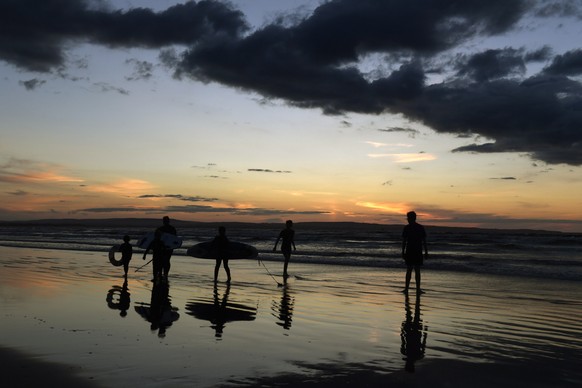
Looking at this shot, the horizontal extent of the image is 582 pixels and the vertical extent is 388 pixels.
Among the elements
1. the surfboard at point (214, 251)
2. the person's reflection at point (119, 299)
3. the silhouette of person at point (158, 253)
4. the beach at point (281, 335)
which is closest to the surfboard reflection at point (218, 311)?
the beach at point (281, 335)

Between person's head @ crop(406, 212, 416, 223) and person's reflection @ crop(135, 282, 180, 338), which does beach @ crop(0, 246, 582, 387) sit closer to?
person's reflection @ crop(135, 282, 180, 338)

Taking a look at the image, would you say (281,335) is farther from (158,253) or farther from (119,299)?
(158,253)

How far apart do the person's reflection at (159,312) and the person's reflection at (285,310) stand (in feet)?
6.86

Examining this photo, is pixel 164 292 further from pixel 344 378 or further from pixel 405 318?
pixel 344 378

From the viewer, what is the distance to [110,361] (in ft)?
23.4

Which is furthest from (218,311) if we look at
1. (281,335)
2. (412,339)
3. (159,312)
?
(412,339)

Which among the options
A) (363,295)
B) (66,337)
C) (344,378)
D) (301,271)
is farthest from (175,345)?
(301,271)

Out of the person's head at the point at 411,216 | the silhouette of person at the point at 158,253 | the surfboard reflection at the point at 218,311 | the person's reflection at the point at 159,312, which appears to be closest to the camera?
the person's reflection at the point at 159,312

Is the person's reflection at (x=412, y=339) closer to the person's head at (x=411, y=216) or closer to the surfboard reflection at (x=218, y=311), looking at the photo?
the surfboard reflection at (x=218, y=311)

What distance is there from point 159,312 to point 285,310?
8.94 ft

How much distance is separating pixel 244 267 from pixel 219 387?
1787cm

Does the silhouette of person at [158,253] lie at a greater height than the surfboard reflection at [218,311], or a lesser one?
greater

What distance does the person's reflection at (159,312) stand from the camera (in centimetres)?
983

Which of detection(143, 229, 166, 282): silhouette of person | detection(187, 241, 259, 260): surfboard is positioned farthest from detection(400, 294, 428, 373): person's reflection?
detection(187, 241, 259, 260): surfboard
